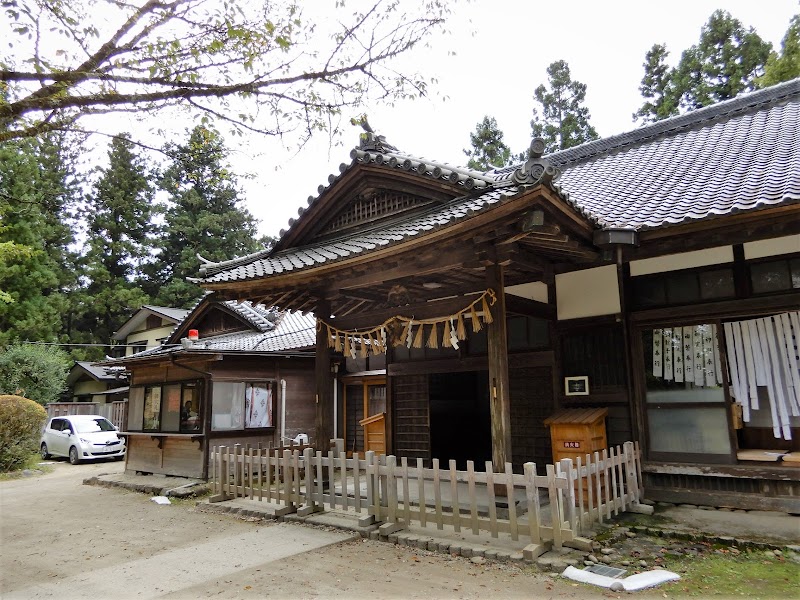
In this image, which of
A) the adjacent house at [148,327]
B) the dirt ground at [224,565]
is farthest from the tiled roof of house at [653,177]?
the adjacent house at [148,327]

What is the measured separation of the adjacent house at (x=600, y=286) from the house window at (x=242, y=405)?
4.97 meters

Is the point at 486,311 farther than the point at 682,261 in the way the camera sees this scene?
No

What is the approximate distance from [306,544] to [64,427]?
60.1 feet

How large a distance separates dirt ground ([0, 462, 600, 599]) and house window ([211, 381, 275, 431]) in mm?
4265

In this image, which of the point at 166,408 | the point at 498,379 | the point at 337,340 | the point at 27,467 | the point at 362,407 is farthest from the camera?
the point at 27,467

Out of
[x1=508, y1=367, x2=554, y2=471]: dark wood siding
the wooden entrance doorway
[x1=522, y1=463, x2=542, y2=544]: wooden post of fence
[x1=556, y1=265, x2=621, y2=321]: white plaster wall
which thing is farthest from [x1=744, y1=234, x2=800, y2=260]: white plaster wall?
the wooden entrance doorway

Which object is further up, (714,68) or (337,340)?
(714,68)

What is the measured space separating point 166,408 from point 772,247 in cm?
1432

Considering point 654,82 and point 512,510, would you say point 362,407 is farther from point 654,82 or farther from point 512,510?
point 654,82

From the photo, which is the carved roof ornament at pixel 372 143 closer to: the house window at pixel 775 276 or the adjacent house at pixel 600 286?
the adjacent house at pixel 600 286

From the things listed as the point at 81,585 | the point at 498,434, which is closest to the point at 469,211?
the point at 498,434

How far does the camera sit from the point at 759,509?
661cm

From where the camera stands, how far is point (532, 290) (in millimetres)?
8906

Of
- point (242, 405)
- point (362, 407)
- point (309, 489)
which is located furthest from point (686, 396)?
point (242, 405)
